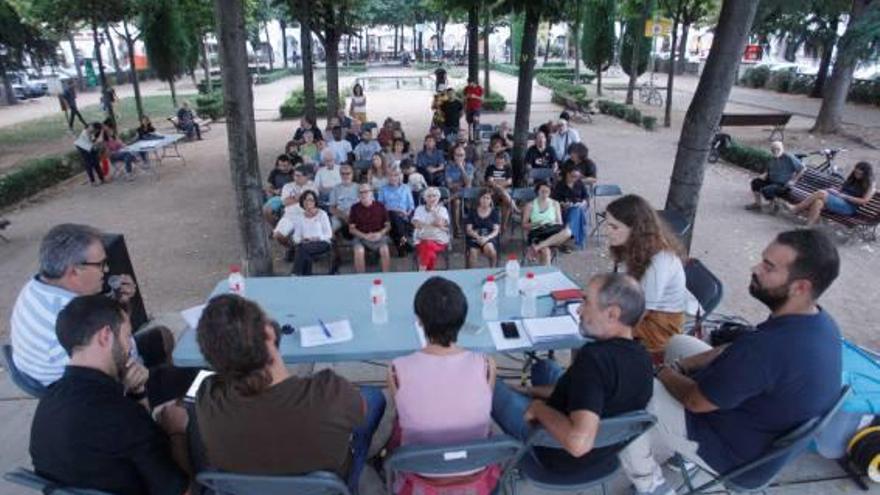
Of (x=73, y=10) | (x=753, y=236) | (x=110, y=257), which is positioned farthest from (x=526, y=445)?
(x=73, y=10)

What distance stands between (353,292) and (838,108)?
17071 millimetres

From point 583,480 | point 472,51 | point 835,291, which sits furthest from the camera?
point 472,51

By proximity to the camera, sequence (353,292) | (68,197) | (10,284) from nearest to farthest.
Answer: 1. (353,292)
2. (10,284)
3. (68,197)

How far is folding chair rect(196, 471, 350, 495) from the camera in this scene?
209cm

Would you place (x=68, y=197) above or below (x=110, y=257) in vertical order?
below

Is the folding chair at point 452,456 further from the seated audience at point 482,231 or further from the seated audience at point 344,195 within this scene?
the seated audience at point 344,195

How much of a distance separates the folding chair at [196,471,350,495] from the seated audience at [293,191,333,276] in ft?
13.1

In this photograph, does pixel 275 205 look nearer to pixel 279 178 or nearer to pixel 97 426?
pixel 279 178

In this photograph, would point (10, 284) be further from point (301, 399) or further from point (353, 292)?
point (301, 399)

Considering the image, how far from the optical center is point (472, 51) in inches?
634

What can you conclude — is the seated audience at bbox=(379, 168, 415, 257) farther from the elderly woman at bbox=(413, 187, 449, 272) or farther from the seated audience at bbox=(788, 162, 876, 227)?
the seated audience at bbox=(788, 162, 876, 227)

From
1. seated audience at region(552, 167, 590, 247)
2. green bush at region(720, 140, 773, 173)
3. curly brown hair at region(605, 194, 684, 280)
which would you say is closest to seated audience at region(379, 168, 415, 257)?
seated audience at region(552, 167, 590, 247)

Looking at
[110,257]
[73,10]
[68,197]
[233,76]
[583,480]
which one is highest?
[73,10]

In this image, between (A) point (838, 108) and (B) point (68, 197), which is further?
(A) point (838, 108)
